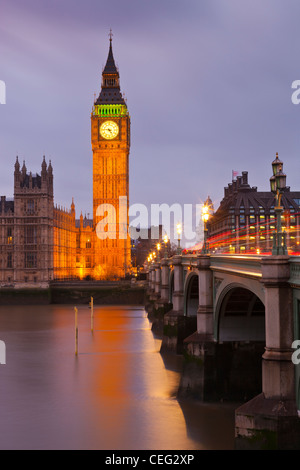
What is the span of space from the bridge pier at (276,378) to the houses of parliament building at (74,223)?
10099 centimetres

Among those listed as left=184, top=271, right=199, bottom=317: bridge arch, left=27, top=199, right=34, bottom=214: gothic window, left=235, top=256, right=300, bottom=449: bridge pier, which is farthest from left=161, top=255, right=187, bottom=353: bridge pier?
left=27, top=199, right=34, bottom=214: gothic window

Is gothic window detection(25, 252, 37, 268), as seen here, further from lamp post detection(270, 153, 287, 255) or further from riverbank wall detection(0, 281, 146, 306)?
lamp post detection(270, 153, 287, 255)

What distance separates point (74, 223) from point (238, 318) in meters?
127

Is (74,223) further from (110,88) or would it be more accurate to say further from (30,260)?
(110,88)

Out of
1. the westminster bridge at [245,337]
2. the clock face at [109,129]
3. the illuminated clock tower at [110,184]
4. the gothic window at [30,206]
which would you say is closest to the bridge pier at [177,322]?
the westminster bridge at [245,337]

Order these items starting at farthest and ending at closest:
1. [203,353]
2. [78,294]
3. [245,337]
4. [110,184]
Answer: [110,184]
[78,294]
[245,337]
[203,353]

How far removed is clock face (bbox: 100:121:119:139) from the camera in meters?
158

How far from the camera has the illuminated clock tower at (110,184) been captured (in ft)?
501

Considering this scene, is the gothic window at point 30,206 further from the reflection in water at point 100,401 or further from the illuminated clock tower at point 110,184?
the reflection in water at point 100,401

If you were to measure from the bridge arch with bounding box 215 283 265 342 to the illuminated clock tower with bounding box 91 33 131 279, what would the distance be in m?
120

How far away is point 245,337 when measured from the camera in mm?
29891

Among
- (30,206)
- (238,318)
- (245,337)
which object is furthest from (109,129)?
(245,337)
